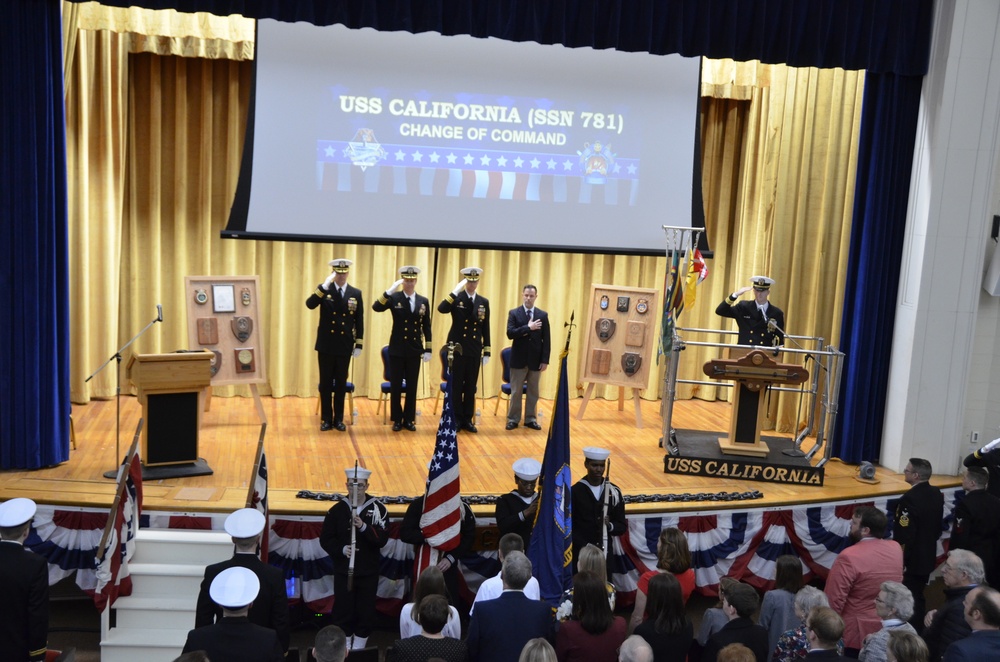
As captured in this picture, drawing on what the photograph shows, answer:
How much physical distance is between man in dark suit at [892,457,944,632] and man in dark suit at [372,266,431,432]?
4491mm

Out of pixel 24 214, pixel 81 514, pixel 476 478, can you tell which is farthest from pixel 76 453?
pixel 476 478

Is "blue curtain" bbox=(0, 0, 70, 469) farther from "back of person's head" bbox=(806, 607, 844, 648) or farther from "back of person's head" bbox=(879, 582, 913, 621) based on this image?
"back of person's head" bbox=(879, 582, 913, 621)

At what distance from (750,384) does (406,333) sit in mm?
3244

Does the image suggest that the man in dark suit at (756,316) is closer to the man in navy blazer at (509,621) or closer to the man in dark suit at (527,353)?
the man in dark suit at (527,353)

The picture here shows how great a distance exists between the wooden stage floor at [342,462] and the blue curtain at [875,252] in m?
0.53

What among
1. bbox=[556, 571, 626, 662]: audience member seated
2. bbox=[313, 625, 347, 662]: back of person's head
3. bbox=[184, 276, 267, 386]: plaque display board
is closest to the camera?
bbox=[313, 625, 347, 662]: back of person's head

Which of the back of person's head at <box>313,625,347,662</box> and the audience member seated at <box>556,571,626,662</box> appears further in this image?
the audience member seated at <box>556,571,626,662</box>

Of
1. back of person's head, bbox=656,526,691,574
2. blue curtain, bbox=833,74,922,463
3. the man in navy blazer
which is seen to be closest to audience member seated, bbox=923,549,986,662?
back of person's head, bbox=656,526,691,574

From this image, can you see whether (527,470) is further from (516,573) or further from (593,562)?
(516,573)

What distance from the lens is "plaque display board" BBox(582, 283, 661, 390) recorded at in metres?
10.6

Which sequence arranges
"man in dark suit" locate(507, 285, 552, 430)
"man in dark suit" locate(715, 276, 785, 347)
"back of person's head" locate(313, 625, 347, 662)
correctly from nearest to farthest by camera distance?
"back of person's head" locate(313, 625, 347, 662) < "man in dark suit" locate(715, 276, 785, 347) < "man in dark suit" locate(507, 285, 552, 430)

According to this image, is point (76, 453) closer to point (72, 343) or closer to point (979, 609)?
point (72, 343)

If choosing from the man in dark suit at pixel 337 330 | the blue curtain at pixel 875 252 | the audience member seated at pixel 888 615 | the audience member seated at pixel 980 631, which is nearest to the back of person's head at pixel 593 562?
the audience member seated at pixel 888 615

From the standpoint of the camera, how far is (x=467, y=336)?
966cm
